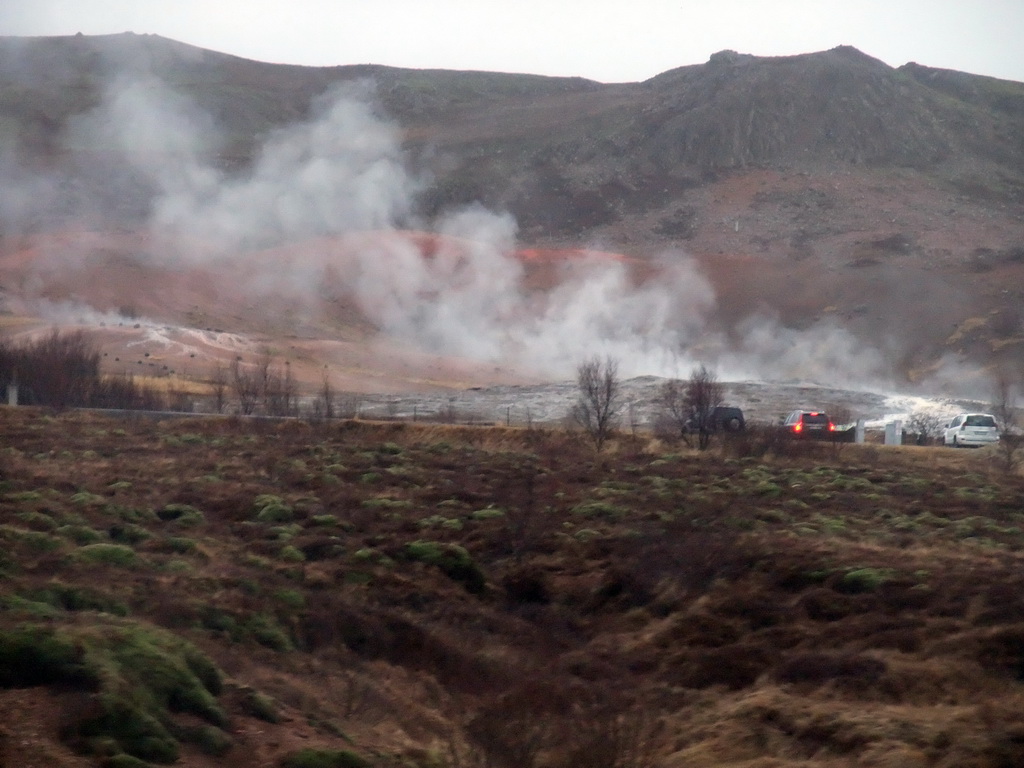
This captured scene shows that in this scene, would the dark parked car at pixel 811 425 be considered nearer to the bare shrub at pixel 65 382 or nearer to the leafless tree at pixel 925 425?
the leafless tree at pixel 925 425

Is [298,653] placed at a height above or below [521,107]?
below

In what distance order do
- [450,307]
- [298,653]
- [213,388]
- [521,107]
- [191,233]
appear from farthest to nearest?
[521,107] < [191,233] < [450,307] < [213,388] < [298,653]

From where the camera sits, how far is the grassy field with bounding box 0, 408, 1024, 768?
7922 millimetres

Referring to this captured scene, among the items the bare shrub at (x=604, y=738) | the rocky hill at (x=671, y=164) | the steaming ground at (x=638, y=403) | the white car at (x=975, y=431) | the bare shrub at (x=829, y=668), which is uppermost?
the rocky hill at (x=671, y=164)

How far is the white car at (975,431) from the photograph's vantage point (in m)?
36.2

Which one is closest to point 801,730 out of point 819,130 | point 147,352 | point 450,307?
point 147,352

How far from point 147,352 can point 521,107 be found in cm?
8088

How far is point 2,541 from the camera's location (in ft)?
39.5

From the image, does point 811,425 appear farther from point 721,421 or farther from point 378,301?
point 378,301

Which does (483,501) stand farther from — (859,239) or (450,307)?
(859,239)

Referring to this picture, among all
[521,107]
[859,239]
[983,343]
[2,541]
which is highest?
[521,107]

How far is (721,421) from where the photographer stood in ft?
116

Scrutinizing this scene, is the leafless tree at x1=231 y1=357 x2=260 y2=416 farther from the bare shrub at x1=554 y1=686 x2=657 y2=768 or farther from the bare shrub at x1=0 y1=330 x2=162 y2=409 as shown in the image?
the bare shrub at x1=554 y1=686 x2=657 y2=768

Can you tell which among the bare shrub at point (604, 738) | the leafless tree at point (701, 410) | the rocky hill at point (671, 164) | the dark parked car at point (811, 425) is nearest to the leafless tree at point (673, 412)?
the leafless tree at point (701, 410)
